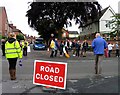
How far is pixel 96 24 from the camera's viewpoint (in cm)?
7981

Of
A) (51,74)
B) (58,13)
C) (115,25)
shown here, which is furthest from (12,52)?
(58,13)

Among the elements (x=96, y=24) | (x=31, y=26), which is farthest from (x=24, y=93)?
(x=96, y=24)

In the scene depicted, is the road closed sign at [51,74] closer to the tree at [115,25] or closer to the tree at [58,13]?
the tree at [115,25]

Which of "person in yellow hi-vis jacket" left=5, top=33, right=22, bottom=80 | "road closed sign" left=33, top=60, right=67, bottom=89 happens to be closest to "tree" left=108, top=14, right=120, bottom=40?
"person in yellow hi-vis jacket" left=5, top=33, right=22, bottom=80

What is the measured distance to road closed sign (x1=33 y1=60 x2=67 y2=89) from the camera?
650 cm

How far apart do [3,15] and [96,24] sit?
35471mm

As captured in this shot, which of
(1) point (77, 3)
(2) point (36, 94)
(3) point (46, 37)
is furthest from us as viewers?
(3) point (46, 37)

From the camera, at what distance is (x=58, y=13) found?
4931 cm

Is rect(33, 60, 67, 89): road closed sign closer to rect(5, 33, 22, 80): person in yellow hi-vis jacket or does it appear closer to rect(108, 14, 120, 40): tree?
rect(5, 33, 22, 80): person in yellow hi-vis jacket

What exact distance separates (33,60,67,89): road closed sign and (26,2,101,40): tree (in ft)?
137

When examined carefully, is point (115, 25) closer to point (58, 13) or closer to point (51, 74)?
point (58, 13)

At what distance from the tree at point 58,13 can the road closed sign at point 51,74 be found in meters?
41.6

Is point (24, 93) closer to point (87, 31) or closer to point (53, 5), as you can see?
point (53, 5)

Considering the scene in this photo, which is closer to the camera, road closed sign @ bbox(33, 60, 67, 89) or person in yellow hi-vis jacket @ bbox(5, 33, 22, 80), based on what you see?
road closed sign @ bbox(33, 60, 67, 89)
